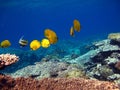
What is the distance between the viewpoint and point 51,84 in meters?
6.65

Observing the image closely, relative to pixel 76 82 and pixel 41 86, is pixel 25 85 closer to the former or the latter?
pixel 41 86

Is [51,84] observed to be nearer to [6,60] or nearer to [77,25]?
[6,60]

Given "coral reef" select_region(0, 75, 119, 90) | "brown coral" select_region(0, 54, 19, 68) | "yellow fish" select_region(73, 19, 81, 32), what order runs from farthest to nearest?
"yellow fish" select_region(73, 19, 81, 32) < "brown coral" select_region(0, 54, 19, 68) < "coral reef" select_region(0, 75, 119, 90)

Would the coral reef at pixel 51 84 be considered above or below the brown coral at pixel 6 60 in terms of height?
below

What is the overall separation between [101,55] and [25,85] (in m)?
6.70

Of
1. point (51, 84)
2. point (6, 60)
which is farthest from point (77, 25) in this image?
point (6, 60)

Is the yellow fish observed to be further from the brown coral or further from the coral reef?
the brown coral

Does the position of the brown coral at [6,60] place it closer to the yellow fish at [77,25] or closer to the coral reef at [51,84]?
the coral reef at [51,84]

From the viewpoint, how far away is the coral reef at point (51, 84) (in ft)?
19.5

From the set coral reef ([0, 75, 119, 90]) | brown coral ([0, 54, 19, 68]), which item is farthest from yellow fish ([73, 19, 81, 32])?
brown coral ([0, 54, 19, 68])

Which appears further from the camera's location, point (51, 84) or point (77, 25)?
point (77, 25)

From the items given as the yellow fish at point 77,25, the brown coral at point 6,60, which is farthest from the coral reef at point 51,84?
the yellow fish at point 77,25

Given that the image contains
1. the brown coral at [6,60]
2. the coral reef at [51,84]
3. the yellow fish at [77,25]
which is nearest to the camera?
the coral reef at [51,84]

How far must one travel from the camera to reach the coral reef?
5.95 m
